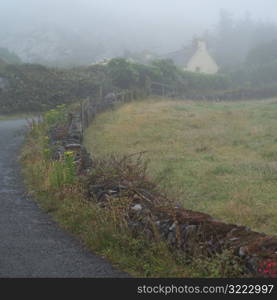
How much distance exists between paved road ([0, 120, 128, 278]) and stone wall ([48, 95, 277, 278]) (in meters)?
0.88

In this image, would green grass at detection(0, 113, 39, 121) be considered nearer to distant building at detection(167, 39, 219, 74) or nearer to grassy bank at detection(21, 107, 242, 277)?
grassy bank at detection(21, 107, 242, 277)

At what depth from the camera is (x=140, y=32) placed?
9262cm

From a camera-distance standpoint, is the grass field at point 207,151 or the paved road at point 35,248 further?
the grass field at point 207,151

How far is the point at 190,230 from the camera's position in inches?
259

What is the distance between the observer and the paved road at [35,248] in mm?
6355

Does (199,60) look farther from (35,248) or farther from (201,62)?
(35,248)

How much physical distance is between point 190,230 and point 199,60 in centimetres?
5631

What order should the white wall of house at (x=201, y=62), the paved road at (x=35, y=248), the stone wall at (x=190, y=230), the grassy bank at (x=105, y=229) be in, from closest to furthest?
the stone wall at (x=190, y=230) → the grassy bank at (x=105, y=229) → the paved road at (x=35, y=248) → the white wall of house at (x=201, y=62)

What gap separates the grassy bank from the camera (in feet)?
19.8

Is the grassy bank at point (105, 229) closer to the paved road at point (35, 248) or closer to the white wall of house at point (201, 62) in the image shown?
the paved road at point (35, 248)

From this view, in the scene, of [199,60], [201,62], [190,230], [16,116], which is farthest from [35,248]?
[199,60]

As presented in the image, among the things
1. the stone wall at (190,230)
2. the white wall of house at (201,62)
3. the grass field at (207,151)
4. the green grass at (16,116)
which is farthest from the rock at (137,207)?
the white wall of house at (201,62)

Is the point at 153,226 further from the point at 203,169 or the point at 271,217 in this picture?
the point at 203,169
